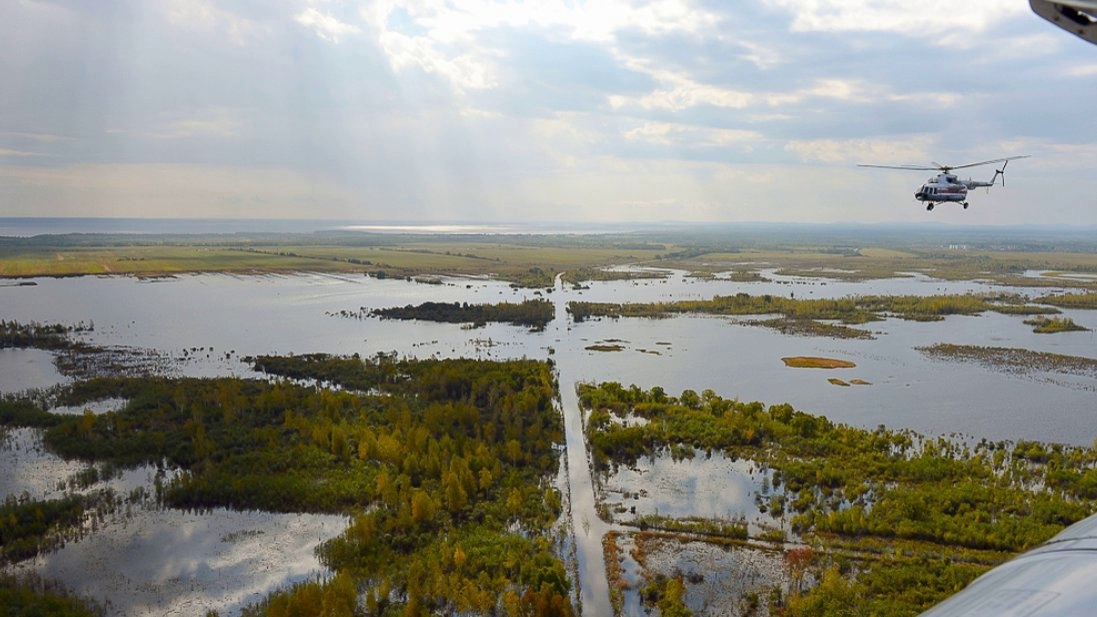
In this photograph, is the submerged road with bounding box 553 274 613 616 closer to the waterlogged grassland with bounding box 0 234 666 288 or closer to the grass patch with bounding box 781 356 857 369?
the grass patch with bounding box 781 356 857 369

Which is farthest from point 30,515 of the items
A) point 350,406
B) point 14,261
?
point 14,261

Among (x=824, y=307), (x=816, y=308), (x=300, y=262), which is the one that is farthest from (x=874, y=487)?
(x=300, y=262)

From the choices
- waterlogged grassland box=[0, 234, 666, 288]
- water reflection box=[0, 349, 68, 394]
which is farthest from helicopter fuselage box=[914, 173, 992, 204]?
waterlogged grassland box=[0, 234, 666, 288]

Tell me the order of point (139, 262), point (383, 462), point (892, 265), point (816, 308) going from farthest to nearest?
1. point (892, 265)
2. point (139, 262)
3. point (816, 308)
4. point (383, 462)

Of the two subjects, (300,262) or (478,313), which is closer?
(478,313)

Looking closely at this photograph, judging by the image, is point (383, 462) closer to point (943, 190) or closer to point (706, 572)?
point (706, 572)

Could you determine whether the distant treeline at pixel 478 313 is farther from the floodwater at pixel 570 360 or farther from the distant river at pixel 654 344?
the distant river at pixel 654 344

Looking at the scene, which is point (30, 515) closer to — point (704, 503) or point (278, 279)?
point (704, 503)
